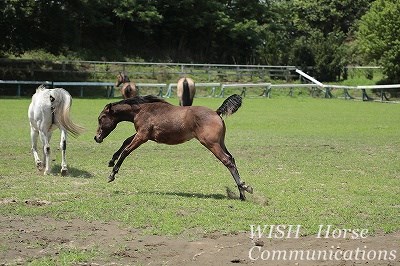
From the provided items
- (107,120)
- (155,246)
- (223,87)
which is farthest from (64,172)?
(223,87)

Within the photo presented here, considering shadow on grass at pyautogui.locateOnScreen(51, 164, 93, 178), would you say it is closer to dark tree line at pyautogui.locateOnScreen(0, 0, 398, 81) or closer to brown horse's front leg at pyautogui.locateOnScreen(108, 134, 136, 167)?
brown horse's front leg at pyautogui.locateOnScreen(108, 134, 136, 167)

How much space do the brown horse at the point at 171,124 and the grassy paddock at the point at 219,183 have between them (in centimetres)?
68

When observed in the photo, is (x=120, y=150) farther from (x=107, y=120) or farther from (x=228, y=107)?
(x=228, y=107)

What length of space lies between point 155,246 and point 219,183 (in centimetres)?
432

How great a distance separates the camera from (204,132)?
31.3ft

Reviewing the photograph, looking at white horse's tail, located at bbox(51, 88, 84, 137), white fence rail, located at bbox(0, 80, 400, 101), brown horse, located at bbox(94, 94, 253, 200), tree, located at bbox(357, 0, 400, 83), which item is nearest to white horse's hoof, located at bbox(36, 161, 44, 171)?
white horse's tail, located at bbox(51, 88, 84, 137)

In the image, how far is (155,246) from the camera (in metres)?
6.83

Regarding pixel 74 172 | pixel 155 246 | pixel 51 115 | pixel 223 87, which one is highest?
pixel 51 115

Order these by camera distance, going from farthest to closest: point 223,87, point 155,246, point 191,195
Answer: point 223,87 → point 191,195 → point 155,246

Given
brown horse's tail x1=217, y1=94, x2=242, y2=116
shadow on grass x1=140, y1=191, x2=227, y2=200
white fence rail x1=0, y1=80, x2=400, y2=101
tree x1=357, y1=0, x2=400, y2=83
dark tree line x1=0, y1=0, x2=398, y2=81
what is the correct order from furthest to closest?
1. dark tree line x1=0, y1=0, x2=398, y2=81
2. tree x1=357, y1=0, x2=400, y2=83
3. white fence rail x1=0, y1=80, x2=400, y2=101
4. brown horse's tail x1=217, y1=94, x2=242, y2=116
5. shadow on grass x1=140, y1=191, x2=227, y2=200

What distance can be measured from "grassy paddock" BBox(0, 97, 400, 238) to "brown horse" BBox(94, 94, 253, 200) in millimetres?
675

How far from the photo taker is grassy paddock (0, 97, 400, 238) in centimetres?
819

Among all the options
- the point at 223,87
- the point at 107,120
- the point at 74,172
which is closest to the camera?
the point at 107,120

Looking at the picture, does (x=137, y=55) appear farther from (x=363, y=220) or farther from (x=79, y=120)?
(x=363, y=220)
